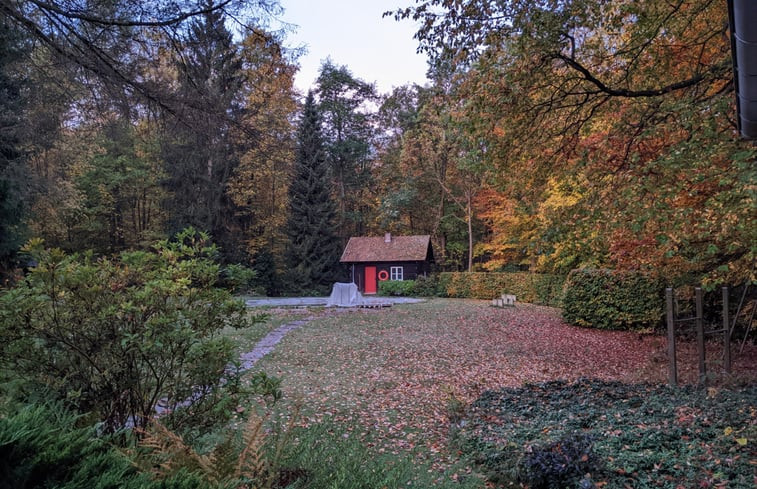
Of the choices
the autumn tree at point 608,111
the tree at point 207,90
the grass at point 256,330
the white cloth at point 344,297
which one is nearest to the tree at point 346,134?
the white cloth at point 344,297

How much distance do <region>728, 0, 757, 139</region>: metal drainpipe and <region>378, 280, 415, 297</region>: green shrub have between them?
84.4 ft

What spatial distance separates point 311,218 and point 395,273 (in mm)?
Answer: 6834

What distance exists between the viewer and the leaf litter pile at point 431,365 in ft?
19.0

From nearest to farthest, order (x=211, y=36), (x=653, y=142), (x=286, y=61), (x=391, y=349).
Result: (x=211, y=36), (x=286, y=61), (x=653, y=142), (x=391, y=349)

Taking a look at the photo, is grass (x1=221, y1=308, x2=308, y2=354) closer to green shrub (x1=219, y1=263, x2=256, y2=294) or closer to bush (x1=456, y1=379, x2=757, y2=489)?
bush (x1=456, y1=379, x2=757, y2=489)

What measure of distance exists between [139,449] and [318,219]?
27.5 metres

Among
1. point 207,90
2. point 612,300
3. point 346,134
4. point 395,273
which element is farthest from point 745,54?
point 346,134

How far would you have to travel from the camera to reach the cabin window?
30000mm

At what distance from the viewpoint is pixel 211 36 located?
3.88 metres

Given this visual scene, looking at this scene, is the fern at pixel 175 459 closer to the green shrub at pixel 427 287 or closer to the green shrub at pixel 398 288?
the green shrub at pixel 427 287

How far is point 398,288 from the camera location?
28.1 meters

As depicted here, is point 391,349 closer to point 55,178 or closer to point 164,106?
point 164,106

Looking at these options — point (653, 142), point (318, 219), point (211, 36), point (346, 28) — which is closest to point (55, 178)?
point (318, 219)

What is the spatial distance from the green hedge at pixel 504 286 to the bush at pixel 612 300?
6070mm
